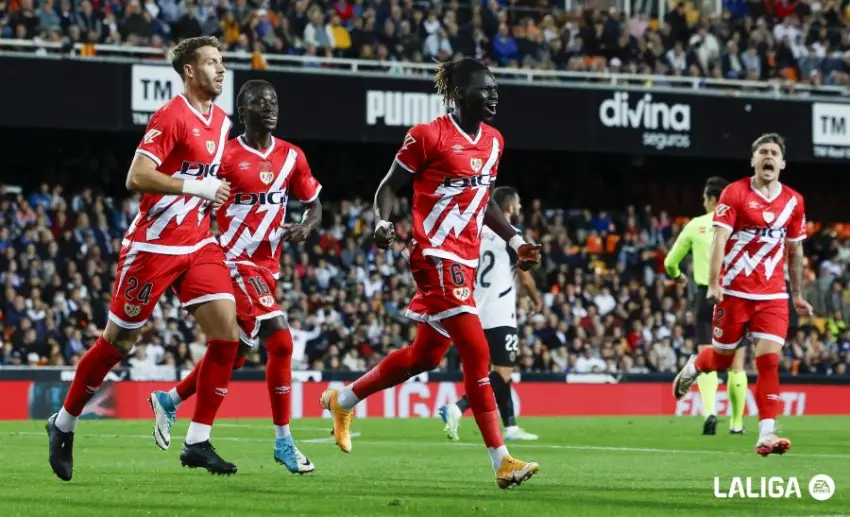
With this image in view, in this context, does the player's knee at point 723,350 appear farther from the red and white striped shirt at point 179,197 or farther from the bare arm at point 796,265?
the red and white striped shirt at point 179,197

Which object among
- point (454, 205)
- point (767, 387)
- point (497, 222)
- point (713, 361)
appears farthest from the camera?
point (713, 361)

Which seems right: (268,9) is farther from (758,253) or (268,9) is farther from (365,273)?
(758,253)

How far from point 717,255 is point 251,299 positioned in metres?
3.75

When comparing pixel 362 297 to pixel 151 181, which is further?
pixel 362 297

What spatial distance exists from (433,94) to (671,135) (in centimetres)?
471

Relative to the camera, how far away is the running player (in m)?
14.9

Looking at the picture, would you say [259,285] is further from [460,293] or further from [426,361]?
[460,293]

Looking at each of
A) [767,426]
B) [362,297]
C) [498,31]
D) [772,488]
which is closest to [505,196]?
[767,426]

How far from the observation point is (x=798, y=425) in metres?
17.3

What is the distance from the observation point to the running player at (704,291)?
14898 mm

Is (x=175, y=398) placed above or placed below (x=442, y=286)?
below

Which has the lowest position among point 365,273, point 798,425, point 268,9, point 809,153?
point 798,425

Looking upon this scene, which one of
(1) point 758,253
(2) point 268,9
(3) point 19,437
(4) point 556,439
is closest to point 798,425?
(4) point 556,439

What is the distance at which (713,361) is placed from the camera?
1241 centimetres
